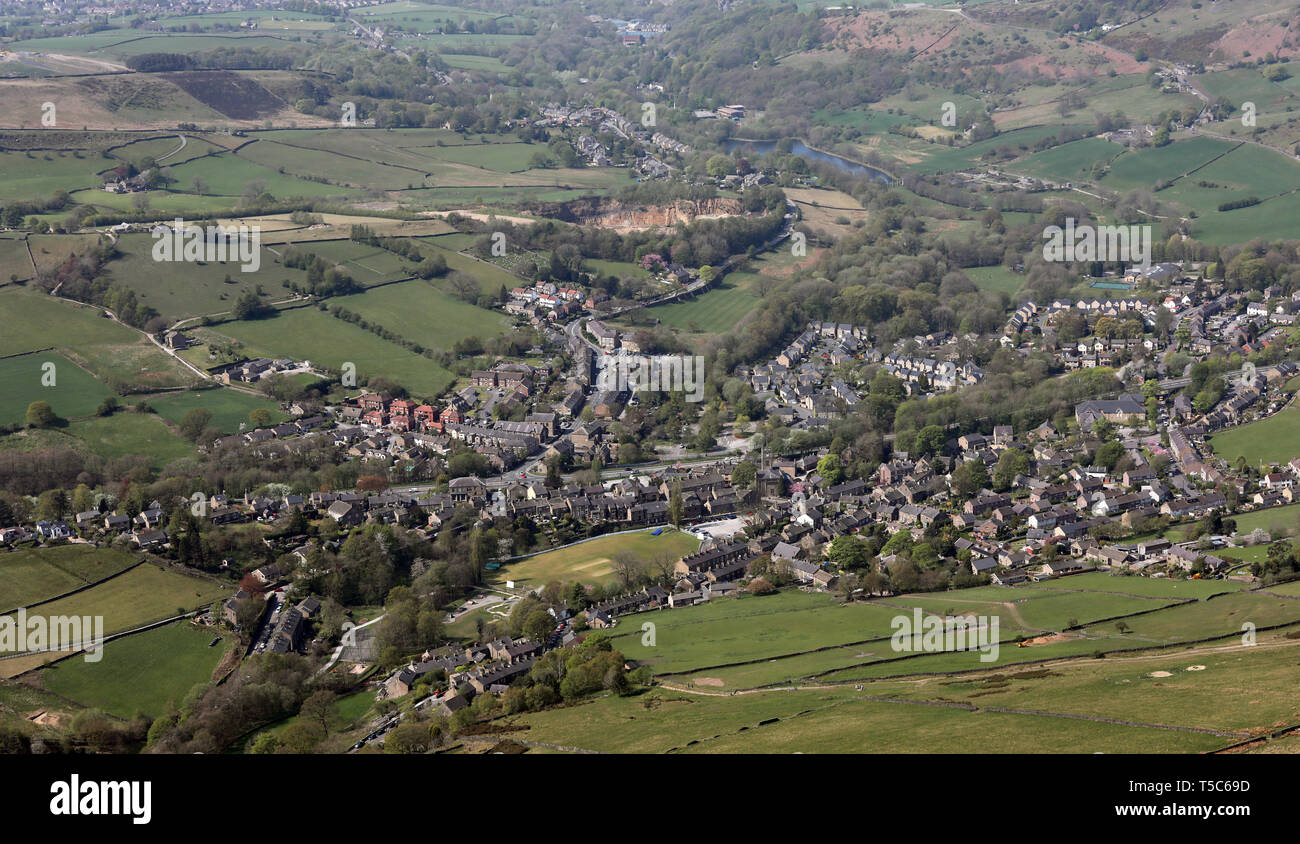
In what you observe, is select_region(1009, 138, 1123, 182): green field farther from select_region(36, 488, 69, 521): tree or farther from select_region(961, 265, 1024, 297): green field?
select_region(36, 488, 69, 521): tree

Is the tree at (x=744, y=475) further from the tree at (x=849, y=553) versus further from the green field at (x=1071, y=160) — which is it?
the green field at (x=1071, y=160)

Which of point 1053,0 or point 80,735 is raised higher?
point 1053,0

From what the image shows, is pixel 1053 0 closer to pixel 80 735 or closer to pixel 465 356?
pixel 465 356

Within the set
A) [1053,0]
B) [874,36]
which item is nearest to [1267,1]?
[1053,0]

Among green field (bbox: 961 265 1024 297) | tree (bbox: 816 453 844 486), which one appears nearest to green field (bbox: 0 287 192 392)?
tree (bbox: 816 453 844 486)

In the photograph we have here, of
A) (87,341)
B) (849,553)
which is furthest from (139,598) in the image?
(87,341)
